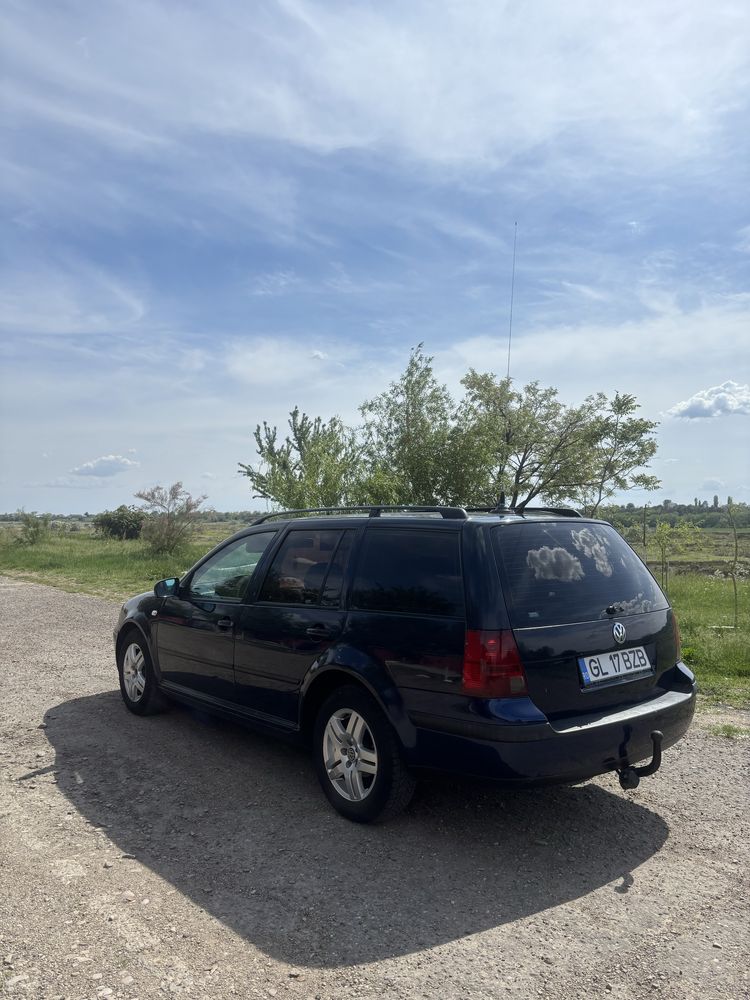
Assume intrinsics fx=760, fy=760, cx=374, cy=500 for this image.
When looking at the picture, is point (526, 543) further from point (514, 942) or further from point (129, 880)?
point (129, 880)

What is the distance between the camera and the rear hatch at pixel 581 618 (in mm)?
3768

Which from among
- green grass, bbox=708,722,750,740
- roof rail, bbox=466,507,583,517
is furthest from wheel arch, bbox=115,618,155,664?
green grass, bbox=708,722,750,740

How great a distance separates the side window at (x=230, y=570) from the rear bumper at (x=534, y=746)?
1969 millimetres

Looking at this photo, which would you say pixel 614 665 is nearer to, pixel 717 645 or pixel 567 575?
pixel 567 575

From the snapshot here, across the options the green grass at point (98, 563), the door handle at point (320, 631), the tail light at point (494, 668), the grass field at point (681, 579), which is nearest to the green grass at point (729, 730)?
the grass field at point (681, 579)

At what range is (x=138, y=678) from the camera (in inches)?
252

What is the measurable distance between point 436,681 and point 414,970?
4.21 feet

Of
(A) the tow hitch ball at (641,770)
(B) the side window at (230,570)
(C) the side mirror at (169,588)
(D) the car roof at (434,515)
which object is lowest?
(A) the tow hitch ball at (641,770)

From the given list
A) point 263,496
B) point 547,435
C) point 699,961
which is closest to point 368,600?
point 699,961

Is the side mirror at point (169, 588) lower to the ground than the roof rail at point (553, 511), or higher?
lower

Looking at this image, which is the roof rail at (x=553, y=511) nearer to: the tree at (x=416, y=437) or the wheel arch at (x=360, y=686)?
the wheel arch at (x=360, y=686)

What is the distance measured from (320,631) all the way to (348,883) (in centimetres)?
140

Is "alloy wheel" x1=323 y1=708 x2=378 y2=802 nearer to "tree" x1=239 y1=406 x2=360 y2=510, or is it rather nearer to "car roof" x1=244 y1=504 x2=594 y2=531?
"car roof" x1=244 y1=504 x2=594 y2=531

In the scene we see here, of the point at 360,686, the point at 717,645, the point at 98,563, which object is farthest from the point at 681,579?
the point at 98,563
